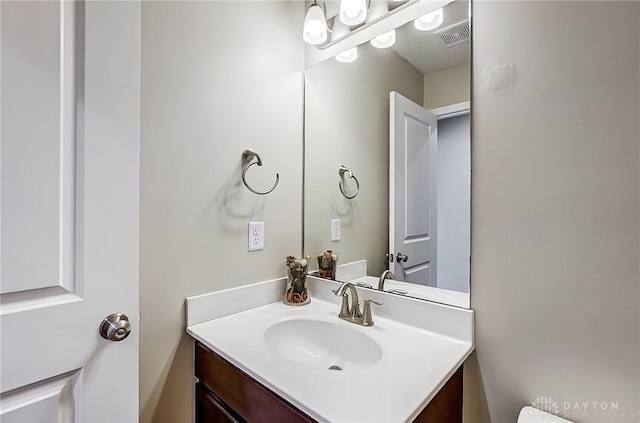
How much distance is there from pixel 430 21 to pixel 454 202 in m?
0.67

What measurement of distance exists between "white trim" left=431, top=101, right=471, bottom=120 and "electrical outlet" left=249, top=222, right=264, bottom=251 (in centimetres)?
82

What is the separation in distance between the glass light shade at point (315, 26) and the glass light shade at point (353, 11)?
4.2 inches

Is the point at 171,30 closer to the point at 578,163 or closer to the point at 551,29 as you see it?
the point at 551,29

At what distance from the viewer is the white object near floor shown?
31.2 inches

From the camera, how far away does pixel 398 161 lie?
1.23m

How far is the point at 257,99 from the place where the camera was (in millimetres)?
1266

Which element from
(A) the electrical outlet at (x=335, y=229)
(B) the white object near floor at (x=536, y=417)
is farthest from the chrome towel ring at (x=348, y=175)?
(B) the white object near floor at (x=536, y=417)

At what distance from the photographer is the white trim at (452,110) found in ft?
3.27

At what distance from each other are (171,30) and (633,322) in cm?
159

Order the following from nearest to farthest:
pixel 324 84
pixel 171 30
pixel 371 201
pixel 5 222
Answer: pixel 5 222 < pixel 171 30 < pixel 371 201 < pixel 324 84

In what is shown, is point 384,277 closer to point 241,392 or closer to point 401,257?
point 401,257

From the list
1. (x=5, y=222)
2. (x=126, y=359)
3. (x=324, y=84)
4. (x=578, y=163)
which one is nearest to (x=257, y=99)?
(x=324, y=84)

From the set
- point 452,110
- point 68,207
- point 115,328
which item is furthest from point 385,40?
point 115,328

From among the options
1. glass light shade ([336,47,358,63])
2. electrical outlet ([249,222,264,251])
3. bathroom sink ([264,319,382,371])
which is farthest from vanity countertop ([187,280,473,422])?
glass light shade ([336,47,358,63])
